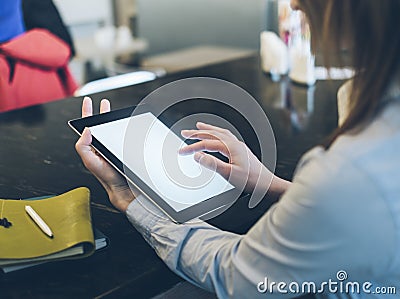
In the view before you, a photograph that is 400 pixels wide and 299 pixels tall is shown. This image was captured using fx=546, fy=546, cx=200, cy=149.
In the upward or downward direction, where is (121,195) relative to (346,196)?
downward

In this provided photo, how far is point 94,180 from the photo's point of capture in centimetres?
101

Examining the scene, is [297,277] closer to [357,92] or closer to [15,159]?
[357,92]

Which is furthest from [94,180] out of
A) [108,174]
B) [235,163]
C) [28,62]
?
[28,62]

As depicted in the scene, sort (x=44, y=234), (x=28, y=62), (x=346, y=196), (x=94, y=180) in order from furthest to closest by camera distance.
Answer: (x=28, y=62), (x=94, y=180), (x=44, y=234), (x=346, y=196)

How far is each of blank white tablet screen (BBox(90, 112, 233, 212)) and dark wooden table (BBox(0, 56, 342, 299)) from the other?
73 millimetres

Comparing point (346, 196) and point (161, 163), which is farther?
point (161, 163)

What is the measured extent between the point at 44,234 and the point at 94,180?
0.83 feet

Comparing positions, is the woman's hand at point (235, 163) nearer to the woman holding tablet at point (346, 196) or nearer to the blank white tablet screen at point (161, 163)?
the blank white tablet screen at point (161, 163)

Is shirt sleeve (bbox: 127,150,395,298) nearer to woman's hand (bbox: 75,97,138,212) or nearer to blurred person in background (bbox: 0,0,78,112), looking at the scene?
woman's hand (bbox: 75,97,138,212)

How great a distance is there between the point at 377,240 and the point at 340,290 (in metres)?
0.16

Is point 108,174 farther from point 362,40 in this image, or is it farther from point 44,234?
point 362,40

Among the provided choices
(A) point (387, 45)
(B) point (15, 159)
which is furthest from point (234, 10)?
(A) point (387, 45)

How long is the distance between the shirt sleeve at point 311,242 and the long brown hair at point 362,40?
7 cm

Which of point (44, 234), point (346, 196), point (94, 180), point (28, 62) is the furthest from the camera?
point (28, 62)
